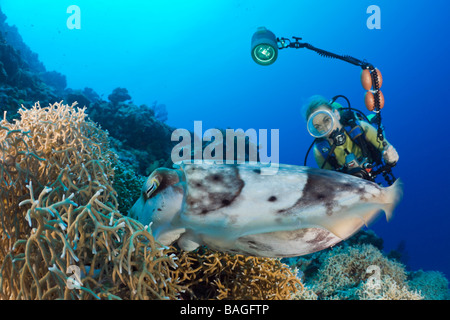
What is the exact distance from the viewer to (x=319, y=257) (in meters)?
7.43

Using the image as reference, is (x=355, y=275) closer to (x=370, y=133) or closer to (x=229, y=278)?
(x=370, y=133)

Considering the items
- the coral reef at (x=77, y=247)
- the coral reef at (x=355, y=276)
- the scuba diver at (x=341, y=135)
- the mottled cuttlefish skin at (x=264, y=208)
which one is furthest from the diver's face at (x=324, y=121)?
the coral reef at (x=355, y=276)

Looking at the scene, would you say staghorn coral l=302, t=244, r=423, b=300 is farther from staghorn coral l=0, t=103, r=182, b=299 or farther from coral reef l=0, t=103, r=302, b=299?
staghorn coral l=0, t=103, r=182, b=299

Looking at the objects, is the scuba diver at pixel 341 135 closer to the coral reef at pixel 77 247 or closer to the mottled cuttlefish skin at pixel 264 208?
the mottled cuttlefish skin at pixel 264 208

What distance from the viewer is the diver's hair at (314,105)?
4.77 m

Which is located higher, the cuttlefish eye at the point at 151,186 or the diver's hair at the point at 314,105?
the diver's hair at the point at 314,105

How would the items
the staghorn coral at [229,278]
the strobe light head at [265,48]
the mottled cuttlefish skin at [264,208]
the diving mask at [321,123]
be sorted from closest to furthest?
the mottled cuttlefish skin at [264,208] < the staghorn coral at [229,278] < the diving mask at [321,123] < the strobe light head at [265,48]

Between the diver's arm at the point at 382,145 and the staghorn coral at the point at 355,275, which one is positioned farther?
the staghorn coral at the point at 355,275

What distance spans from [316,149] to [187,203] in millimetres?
3774

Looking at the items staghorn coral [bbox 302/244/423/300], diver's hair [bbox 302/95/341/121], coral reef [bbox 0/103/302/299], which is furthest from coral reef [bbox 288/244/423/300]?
diver's hair [bbox 302/95/341/121]

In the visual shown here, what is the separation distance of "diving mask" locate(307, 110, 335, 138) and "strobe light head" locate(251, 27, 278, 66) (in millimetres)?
1355

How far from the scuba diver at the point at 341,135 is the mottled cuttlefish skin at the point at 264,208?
239 centimetres
